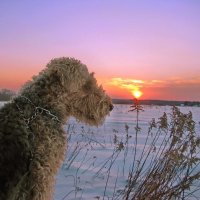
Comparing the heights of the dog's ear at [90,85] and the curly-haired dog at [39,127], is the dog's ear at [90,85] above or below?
above

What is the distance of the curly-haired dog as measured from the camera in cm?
387

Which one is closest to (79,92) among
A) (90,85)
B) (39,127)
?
(90,85)

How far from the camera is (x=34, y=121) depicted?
13.7ft

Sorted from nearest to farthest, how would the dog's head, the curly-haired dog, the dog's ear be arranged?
1. the curly-haired dog
2. the dog's head
3. the dog's ear

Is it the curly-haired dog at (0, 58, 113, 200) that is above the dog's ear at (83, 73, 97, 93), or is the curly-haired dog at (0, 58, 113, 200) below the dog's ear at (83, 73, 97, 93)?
below

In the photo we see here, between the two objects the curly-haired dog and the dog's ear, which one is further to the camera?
the dog's ear

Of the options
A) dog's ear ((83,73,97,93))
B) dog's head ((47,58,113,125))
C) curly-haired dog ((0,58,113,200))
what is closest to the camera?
curly-haired dog ((0,58,113,200))

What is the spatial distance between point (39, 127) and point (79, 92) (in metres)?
0.91

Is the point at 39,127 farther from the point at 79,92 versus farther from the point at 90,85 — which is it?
the point at 90,85

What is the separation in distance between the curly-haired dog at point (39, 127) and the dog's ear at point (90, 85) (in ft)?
0.16

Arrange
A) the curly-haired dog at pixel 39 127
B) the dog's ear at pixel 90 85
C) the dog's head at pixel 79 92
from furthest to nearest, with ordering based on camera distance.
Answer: the dog's ear at pixel 90 85 → the dog's head at pixel 79 92 → the curly-haired dog at pixel 39 127

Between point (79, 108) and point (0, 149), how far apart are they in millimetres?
1365

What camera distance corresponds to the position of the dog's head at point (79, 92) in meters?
4.54

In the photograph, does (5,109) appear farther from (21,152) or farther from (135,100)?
(135,100)
